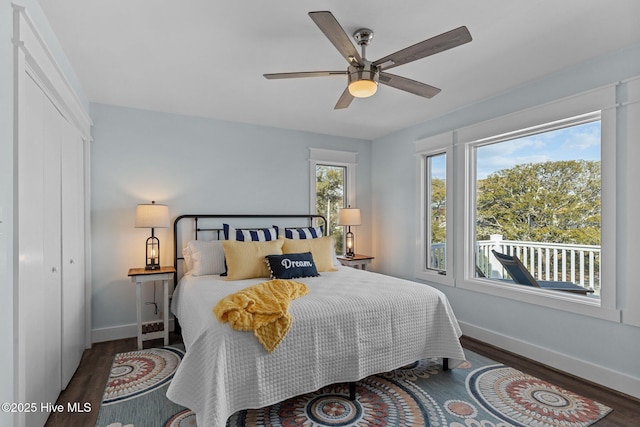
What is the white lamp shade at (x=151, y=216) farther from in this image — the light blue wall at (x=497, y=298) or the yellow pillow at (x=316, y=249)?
the light blue wall at (x=497, y=298)

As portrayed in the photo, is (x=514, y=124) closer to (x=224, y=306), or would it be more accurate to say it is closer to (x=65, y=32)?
(x=224, y=306)

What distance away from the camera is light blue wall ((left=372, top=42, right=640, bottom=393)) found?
250 centimetres

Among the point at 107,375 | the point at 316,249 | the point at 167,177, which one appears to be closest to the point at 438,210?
the point at 316,249

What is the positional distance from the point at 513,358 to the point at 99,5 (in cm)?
408

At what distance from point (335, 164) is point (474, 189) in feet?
6.47

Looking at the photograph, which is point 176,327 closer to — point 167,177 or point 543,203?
point 167,177

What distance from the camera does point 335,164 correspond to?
4949 mm

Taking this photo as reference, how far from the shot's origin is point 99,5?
1.93 m

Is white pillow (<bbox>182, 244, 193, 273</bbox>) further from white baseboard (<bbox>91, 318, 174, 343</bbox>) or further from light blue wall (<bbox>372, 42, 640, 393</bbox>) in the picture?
light blue wall (<bbox>372, 42, 640, 393</bbox>)

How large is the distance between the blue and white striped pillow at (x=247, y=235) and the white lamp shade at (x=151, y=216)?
698 millimetres

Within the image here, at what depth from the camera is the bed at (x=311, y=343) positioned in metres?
1.92

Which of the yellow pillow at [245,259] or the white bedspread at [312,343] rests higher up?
the yellow pillow at [245,259]

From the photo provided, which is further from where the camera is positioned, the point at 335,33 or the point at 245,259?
the point at 245,259
